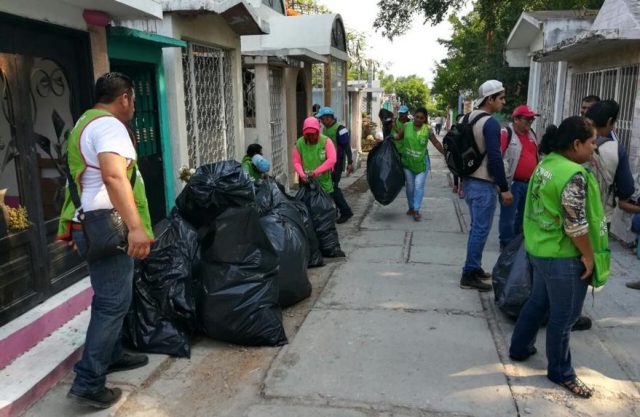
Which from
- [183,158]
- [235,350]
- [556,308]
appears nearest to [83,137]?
[235,350]

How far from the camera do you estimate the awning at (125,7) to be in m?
3.53

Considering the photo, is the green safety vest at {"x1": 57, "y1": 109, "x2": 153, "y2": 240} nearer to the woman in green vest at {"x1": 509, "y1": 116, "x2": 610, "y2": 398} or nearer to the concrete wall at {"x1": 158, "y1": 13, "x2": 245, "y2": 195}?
the woman in green vest at {"x1": 509, "y1": 116, "x2": 610, "y2": 398}

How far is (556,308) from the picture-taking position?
2742mm

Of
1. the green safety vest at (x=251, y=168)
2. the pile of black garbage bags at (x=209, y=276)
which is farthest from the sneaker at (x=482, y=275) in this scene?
the green safety vest at (x=251, y=168)

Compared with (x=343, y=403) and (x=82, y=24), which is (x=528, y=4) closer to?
(x=82, y=24)

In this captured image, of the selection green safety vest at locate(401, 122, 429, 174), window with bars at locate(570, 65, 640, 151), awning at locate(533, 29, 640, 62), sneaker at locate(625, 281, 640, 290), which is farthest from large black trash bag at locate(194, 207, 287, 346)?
A: window with bars at locate(570, 65, 640, 151)

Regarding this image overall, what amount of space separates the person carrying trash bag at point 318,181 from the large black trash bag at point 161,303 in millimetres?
2115

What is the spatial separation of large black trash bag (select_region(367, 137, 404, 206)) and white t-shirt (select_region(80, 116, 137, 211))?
446 cm

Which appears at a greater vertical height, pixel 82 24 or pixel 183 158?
pixel 82 24

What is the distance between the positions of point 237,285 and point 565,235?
191 centimetres

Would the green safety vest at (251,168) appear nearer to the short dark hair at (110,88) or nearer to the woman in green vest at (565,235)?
the short dark hair at (110,88)

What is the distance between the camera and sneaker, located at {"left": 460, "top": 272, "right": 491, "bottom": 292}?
4312 mm

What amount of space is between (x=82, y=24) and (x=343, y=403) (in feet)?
10.1

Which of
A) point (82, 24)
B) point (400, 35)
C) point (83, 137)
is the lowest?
point (83, 137)
